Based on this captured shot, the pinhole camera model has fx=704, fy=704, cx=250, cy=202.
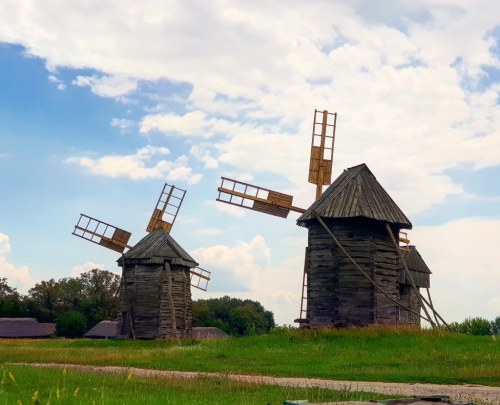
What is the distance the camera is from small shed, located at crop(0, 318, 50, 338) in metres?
66.1

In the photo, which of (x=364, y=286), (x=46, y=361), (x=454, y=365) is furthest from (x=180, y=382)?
(x=364, y=286)

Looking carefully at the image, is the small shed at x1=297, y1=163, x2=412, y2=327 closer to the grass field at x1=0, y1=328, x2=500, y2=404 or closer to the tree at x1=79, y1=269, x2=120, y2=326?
the grass field at x1=0, y1=328, x2=500, y2=404

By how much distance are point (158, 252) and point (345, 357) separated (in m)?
19.6

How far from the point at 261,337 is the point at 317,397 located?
572 inches

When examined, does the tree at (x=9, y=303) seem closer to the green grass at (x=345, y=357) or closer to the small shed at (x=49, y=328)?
the small shed at (x=49, y=328)

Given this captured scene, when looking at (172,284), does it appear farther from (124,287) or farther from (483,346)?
(483,346)

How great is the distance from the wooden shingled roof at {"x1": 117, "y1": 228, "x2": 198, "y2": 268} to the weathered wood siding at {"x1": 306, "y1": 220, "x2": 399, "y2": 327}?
12.3m

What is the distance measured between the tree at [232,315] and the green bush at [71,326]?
10689 mm

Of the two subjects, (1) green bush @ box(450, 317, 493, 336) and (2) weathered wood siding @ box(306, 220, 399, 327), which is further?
(1) green bush @ box(450, 317, 493, 336)

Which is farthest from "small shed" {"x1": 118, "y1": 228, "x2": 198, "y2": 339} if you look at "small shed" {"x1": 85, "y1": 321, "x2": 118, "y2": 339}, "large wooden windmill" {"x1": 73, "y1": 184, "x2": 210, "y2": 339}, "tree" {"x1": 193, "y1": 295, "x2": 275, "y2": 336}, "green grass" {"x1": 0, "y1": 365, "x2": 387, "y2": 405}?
"tree" {"x1": 193, "y1": 295, "x2": 275, "y2": 336}

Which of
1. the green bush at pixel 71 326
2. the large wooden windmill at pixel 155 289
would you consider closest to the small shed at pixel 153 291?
the large wooden windmill at pixel 155 289

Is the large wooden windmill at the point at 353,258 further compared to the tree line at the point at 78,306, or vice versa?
the tree line at the point at 78,306

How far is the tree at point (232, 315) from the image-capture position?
7794 centimetres

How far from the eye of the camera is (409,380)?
15805 millimetres
